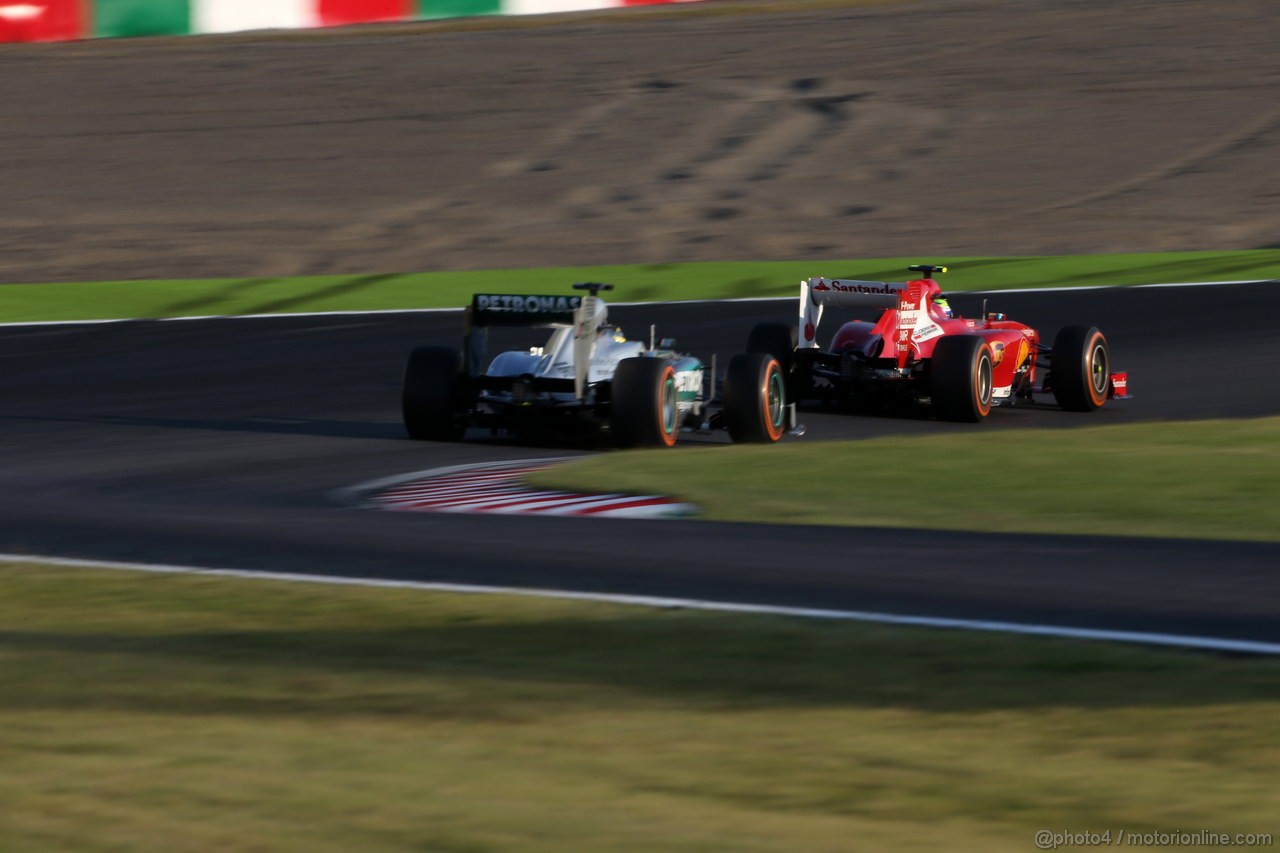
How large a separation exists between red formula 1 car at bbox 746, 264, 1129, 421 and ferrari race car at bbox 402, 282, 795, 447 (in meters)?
1.57

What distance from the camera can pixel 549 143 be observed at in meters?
30.7

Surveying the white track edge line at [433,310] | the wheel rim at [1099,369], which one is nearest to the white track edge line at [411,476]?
the wheel rim at [1099,369]

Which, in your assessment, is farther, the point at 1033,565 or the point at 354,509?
the point at 354,509

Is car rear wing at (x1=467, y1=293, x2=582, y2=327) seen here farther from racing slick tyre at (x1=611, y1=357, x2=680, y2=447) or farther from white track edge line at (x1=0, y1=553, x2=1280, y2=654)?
white track edge line at (x1=0, y1=553, x2=1280, y2=654)

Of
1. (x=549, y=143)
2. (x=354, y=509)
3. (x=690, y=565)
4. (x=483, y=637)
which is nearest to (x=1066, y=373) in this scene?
(x=354, y=509)

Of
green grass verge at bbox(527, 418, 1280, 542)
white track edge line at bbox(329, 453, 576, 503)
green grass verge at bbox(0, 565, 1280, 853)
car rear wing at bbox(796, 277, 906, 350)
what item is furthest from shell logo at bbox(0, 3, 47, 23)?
green grass verge at bbox(0, 565, 1280, 853)

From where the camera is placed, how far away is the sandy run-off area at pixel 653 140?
84.1 feet

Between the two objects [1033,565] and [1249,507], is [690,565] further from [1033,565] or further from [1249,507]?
[1249,507]

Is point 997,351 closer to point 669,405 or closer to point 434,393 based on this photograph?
point 669,405

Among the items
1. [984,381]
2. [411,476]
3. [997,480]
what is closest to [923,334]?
[984,381]

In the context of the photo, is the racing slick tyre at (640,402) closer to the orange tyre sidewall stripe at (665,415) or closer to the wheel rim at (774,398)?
the orange tyre sidewall stripe at (665,415)

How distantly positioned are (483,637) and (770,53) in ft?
94.6

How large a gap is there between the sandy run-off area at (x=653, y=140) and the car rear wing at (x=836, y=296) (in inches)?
338

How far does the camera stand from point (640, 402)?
44.0 ft
